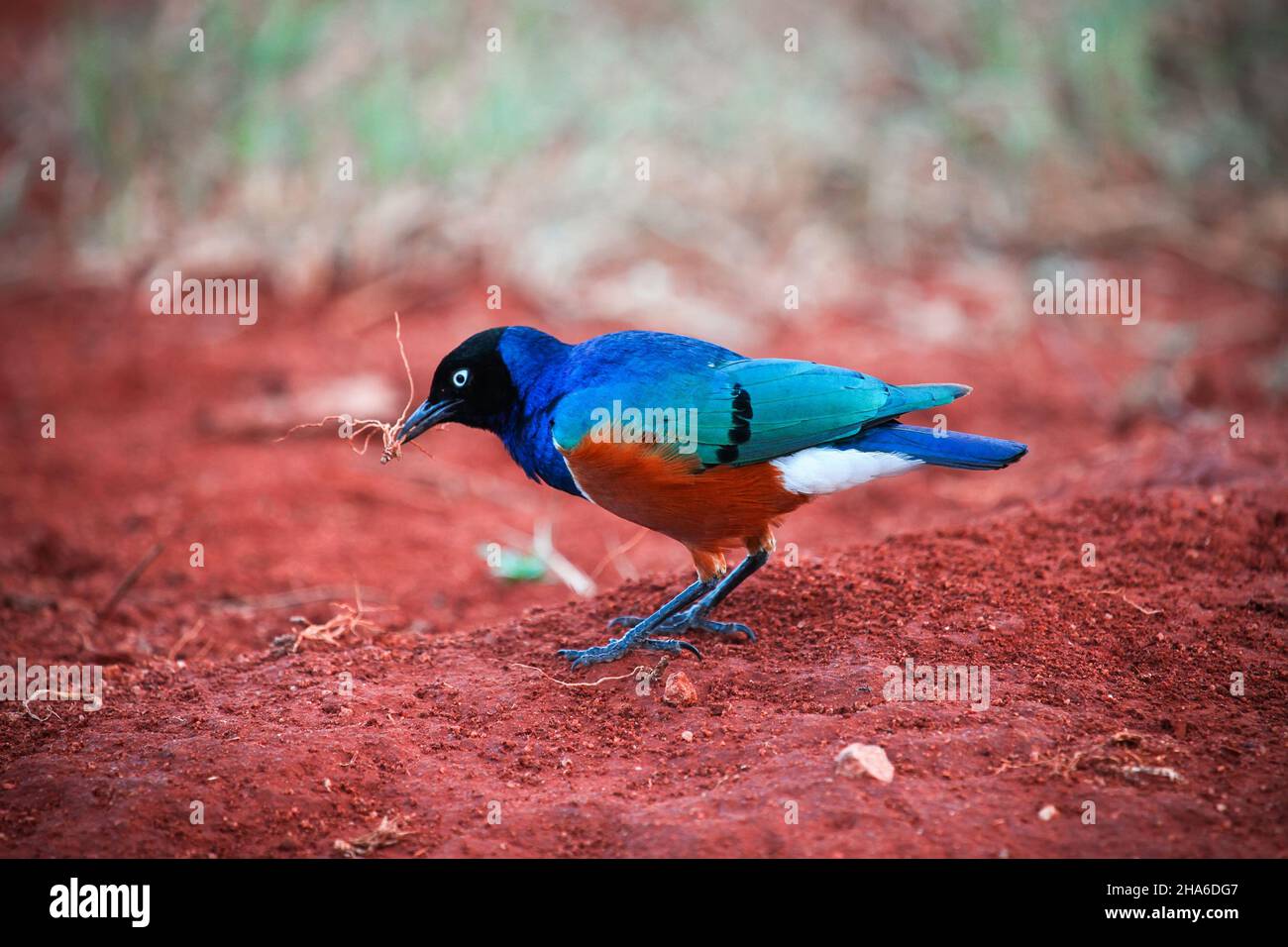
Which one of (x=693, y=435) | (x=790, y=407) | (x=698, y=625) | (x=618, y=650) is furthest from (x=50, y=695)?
(x=790, y=407)

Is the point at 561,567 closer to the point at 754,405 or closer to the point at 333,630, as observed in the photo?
the point at 333,630

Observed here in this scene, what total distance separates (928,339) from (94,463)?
6.07 m

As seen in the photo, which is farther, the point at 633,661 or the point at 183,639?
the point at 183,639

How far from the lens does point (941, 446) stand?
4.46m

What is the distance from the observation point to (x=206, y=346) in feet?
31.6

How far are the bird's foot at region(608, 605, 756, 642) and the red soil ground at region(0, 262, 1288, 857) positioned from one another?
3.3 inches

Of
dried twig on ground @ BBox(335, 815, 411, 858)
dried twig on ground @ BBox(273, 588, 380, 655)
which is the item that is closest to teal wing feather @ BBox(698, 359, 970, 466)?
dried twig on ground @ BBox(273, 588, 380, 655)

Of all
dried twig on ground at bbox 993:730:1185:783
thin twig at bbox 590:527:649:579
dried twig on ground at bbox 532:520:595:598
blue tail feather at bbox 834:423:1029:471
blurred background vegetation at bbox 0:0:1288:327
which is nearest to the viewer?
dried twig on ground at bbox 993:730:1185:783

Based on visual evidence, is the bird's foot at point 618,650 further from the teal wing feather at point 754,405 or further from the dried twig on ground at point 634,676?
the teal wing feather at point 754,405

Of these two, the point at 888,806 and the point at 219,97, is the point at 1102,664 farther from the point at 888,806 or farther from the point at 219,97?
the point at 219,97

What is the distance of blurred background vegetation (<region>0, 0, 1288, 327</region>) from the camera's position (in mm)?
10172

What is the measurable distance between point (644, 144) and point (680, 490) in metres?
6.64

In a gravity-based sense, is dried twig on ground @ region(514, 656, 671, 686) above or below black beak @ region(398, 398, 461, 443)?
below

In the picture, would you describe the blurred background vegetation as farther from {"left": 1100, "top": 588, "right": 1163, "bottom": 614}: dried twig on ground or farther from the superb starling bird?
{"left": 1100, "top": 588, "right": 1163, "bottom": 614}: dried twig on ground
